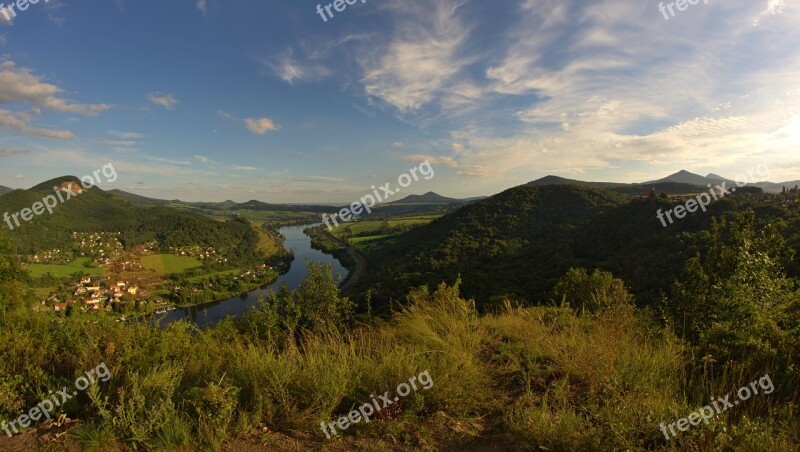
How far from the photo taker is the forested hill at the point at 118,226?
94.4 meters

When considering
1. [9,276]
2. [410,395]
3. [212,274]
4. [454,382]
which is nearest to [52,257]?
[212,274]

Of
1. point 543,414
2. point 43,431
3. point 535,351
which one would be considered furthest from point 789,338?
point 43,431

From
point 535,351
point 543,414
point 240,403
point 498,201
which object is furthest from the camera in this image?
point 498,201

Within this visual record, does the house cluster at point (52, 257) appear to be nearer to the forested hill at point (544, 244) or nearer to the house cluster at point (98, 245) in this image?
the house cluster at point (98, 245)

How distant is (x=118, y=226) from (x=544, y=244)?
459 feet

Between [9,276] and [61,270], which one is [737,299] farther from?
[61,270]

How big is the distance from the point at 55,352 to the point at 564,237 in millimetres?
54226

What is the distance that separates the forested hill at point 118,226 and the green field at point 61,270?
55.7ft

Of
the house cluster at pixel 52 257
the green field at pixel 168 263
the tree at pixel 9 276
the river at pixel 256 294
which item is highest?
the tree at pixel 9 276

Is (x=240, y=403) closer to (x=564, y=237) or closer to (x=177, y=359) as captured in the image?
(x=177, y=359)

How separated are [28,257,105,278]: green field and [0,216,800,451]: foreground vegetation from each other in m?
89.1

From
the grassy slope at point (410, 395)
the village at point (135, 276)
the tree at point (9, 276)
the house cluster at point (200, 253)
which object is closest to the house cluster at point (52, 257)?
the village at point (135, 276)

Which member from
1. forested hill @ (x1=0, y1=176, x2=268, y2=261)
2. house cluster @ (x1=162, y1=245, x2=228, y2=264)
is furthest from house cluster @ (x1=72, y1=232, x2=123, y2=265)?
house cluster @ (x1=162, y1=245, x2=228, y2=264)

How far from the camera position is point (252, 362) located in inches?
149
